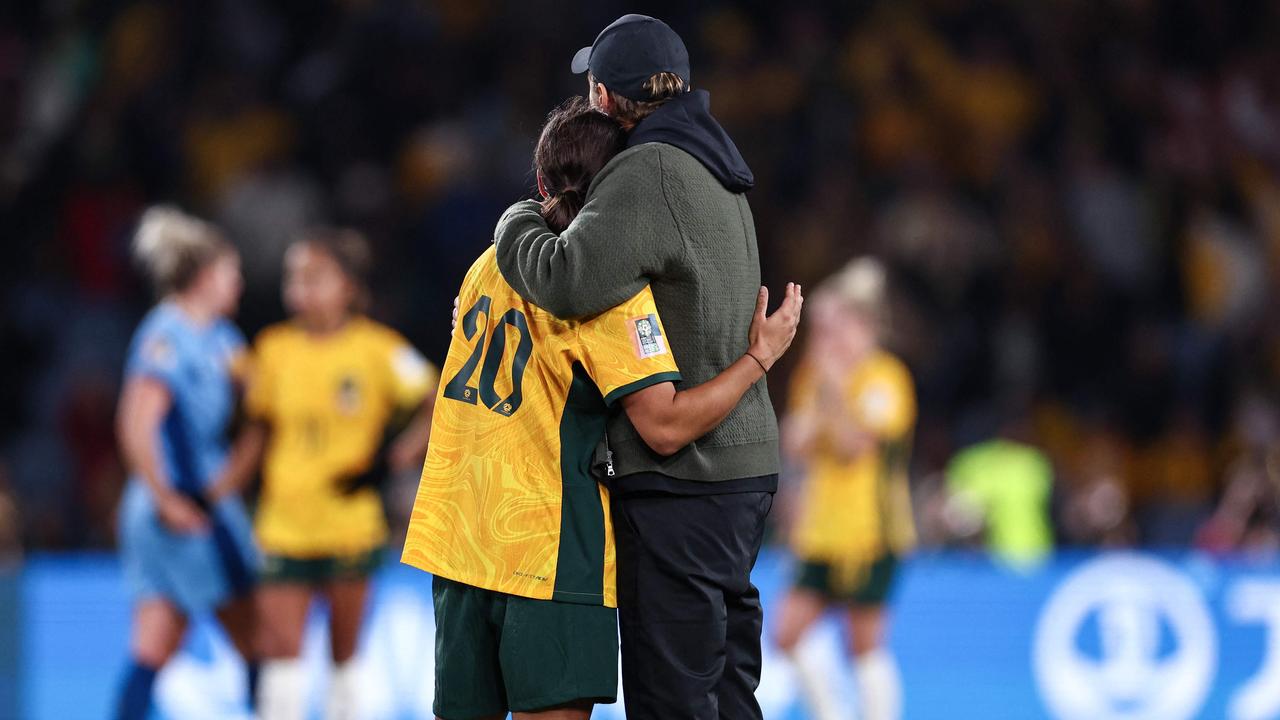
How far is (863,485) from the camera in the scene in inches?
302

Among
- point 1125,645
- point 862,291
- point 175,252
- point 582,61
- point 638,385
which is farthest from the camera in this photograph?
point 1125,645

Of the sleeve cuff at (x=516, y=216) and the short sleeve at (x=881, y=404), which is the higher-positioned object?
the short sleeve at (x=881, y=404)

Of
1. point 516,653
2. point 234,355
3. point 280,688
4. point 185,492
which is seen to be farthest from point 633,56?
point 280,688

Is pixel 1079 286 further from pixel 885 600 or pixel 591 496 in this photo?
pixel 591 496

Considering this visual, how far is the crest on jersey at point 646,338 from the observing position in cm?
308

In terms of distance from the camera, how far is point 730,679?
3371 mm

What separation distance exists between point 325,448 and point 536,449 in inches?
155

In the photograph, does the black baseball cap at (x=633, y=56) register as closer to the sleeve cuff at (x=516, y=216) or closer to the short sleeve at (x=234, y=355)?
the sleeve cuff at (x=516, y=216)

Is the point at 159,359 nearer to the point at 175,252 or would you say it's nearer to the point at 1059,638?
the point at 175,252

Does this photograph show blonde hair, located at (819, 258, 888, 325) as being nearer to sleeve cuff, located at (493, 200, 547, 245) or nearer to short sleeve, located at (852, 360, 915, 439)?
short sleeve, located at (852, 360, 915, 439)

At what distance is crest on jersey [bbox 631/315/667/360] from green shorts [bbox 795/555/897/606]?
468 centimetres

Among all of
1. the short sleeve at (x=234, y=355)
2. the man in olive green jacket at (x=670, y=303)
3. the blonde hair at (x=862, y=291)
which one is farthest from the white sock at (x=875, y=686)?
the man in olive green jacket at (x=670, y=303)

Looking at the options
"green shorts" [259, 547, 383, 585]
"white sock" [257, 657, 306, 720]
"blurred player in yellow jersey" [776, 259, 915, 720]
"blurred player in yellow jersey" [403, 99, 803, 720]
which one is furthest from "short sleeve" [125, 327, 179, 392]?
"blurred player in yellow jersey" [403, 99, 803, 720]

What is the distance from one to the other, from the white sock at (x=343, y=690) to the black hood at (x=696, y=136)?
420 cm
